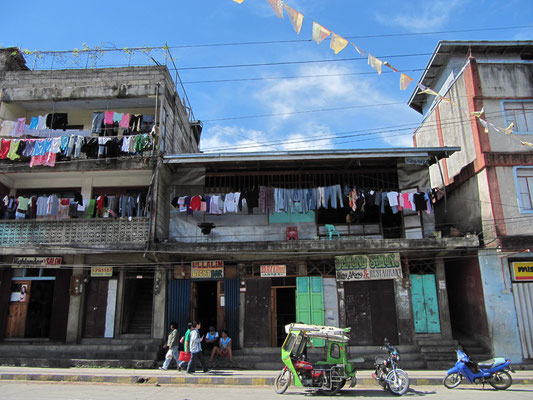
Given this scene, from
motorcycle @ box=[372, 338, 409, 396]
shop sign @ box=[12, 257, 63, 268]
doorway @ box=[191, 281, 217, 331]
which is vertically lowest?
motorcycle @ box=[372, 338, 409, 396]

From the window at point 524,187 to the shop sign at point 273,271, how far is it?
893 centimetres

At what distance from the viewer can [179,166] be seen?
16.4 meters

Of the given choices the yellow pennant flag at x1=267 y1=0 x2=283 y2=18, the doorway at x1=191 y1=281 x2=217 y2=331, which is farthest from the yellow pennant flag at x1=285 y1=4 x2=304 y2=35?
the doorway at x1=191 y1=281 x2=217 y2=331

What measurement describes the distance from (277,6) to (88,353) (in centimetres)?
1331

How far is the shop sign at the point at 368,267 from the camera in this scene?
15.0m

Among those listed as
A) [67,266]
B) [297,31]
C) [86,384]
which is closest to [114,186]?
[67,266]

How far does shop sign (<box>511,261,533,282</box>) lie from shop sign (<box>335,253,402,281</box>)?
12.6ft

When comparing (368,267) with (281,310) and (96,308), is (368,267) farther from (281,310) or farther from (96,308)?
(96,308)

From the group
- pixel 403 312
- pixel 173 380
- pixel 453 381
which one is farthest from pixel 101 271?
pixel 453 381

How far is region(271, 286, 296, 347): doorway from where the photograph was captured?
1509cm

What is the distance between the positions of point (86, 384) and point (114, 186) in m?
8.25

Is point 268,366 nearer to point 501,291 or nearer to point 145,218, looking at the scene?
point 145,218

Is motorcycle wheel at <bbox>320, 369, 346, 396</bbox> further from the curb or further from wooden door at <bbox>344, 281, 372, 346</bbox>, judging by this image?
wooden door at <bbox>344, 281, 372, 346</bbox>

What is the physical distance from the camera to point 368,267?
1505 centimetres
